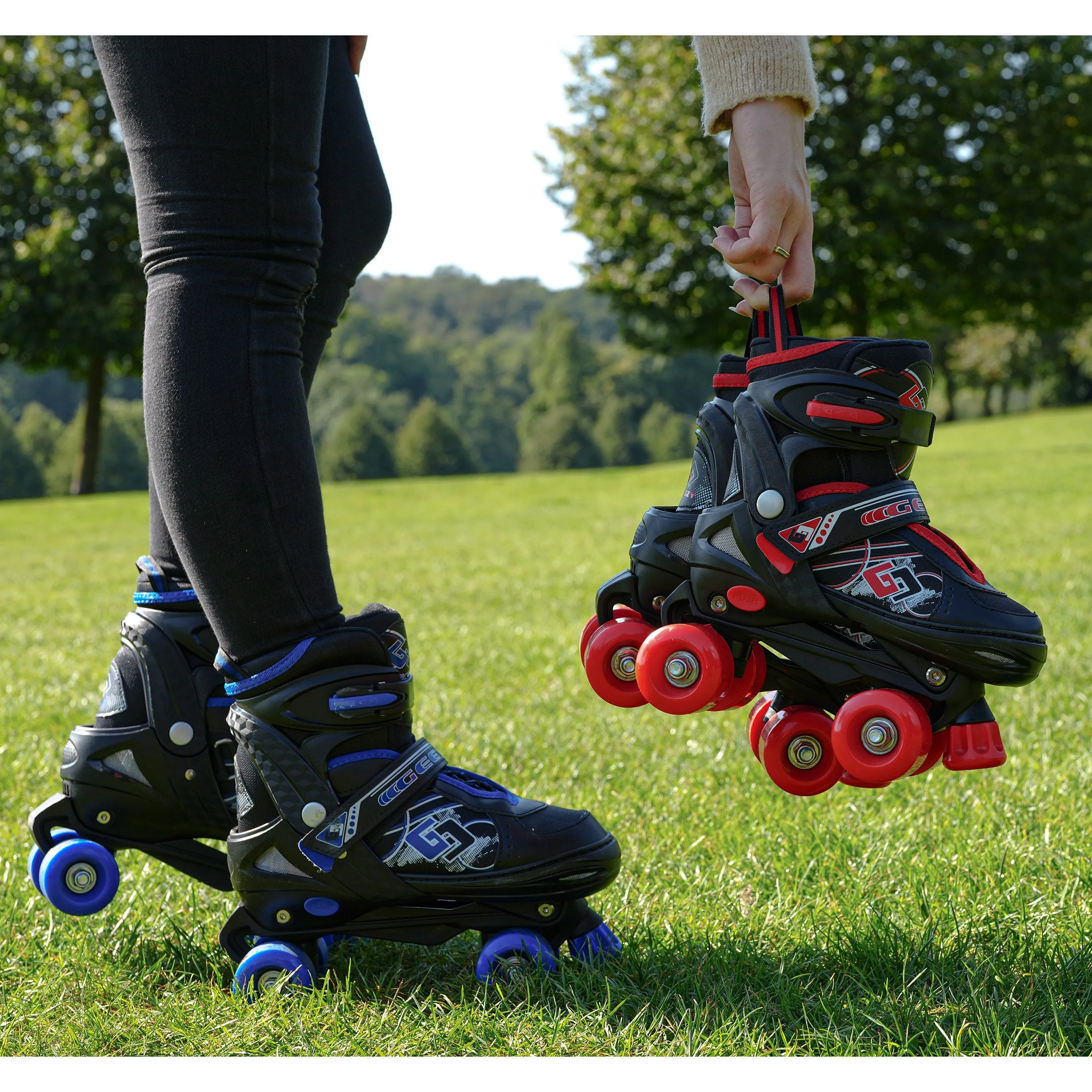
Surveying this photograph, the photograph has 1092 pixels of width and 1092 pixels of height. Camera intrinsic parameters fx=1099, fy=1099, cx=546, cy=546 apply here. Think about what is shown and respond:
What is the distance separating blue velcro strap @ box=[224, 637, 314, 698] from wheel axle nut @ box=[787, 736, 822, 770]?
2.43ft

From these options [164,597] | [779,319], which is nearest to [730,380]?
[779,319]

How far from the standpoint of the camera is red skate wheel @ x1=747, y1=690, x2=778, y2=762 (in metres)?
1.73

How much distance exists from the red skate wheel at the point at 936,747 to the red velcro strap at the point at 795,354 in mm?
572

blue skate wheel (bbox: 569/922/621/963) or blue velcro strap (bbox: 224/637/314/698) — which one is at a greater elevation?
blue velcro strap (bbox: 224/637/314/698)

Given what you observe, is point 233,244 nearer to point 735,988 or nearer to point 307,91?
point 307,91

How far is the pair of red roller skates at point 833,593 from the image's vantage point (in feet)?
5.00

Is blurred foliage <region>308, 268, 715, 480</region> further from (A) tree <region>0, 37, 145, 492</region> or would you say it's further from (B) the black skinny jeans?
(B) the black skinny jeans

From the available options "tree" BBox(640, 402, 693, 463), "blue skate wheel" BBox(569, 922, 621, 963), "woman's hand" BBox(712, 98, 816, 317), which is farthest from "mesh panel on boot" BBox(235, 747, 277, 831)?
"tree" BBox(640, 402, 693, 463)

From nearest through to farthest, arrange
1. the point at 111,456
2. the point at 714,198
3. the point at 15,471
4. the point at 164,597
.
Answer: the point at 164,597
the point at 714,198
the point at 15,471
the point at 111,456

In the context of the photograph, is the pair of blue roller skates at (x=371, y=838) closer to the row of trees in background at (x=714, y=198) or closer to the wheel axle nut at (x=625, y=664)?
the wheel axle nut at (x=625, y=664)

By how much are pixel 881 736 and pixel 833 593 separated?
8.2 inches

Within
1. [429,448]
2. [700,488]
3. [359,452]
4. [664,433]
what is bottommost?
[700,488]

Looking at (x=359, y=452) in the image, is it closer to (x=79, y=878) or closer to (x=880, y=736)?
(x=79, y=878)

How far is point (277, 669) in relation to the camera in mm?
1559
